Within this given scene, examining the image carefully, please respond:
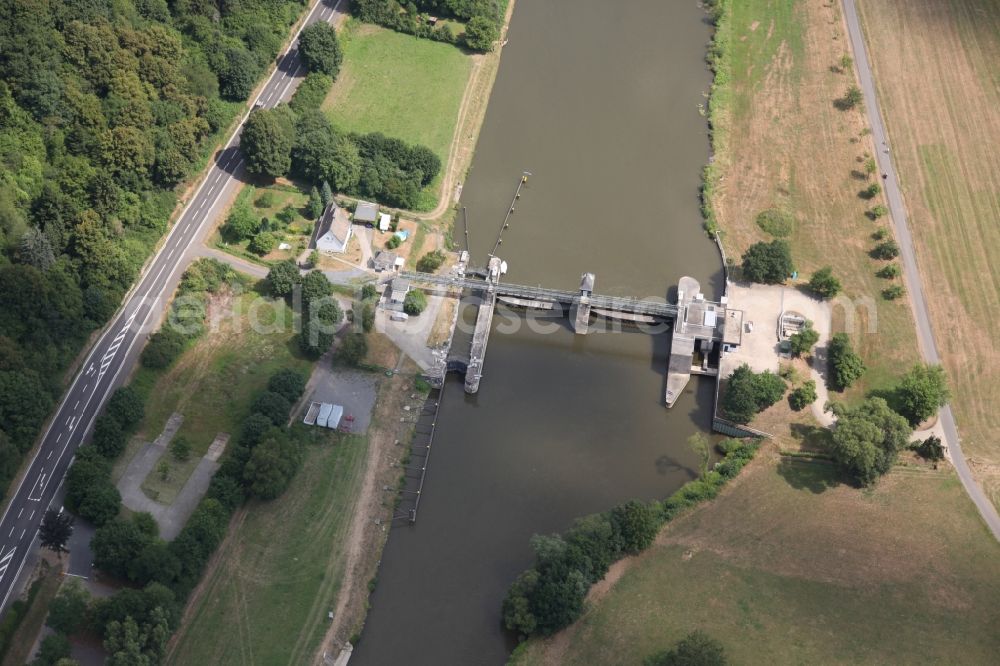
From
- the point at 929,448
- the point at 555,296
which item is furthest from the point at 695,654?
the point at 555,296

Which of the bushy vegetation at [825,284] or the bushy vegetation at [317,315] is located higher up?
the bushy vegetation at [825,284]

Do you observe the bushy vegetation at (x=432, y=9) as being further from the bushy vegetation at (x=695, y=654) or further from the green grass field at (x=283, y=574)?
the bushy vegetation at (x=695, y=654)

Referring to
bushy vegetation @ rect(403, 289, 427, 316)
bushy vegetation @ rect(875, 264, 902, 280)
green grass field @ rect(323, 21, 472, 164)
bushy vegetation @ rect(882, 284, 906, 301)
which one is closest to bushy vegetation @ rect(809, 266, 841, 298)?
bushy vegetation @ rect(882, 284, 906, 301)

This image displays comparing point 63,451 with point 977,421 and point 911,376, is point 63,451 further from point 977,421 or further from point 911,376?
point 977,421

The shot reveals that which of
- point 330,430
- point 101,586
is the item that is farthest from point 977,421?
point 101,586

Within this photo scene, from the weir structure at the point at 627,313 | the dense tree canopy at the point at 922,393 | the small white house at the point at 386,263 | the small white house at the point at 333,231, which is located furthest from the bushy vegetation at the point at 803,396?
the small white house at the point at 333,231

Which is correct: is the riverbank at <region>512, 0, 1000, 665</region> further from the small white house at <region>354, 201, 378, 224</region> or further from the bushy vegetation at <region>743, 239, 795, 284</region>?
the small white house at <region>354, 201, 378, 224</region>

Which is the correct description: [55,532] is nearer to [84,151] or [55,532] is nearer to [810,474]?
[84,151]
